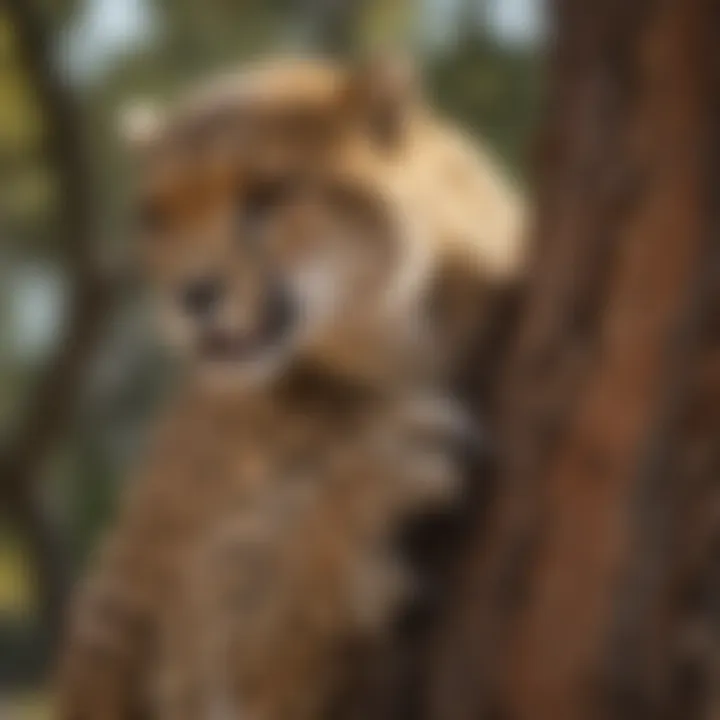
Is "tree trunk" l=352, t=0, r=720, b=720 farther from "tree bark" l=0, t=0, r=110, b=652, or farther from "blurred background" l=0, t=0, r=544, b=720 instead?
"tree bark" l=0, t=0, r=110, b=652

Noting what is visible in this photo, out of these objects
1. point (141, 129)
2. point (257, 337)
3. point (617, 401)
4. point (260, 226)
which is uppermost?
point (141, 129)

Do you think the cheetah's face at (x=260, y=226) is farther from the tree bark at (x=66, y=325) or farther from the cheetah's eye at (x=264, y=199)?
the tree bark at (x=66, y=325)

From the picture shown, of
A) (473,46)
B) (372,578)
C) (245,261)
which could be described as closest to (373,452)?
(372,578)

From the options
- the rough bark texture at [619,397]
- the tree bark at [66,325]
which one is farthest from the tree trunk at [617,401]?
the tree bark at [66,325]

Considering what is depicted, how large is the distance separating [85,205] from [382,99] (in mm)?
1012

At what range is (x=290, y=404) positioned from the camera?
1477 mm

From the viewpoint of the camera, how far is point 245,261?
1660 mm

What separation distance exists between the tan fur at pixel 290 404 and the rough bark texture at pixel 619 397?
15cm

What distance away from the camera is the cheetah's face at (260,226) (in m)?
1.61

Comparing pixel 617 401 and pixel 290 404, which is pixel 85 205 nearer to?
pixel 290 404

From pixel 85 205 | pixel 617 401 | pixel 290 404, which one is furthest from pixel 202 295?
pixel 85 205

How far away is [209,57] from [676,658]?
5.32 feet

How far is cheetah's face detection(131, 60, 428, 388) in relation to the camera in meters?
1.61

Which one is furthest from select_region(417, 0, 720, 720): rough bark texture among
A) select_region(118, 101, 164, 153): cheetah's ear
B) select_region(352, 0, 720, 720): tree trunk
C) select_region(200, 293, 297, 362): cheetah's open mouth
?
select_region(118, 101, 164, 153): cheetah's ear
